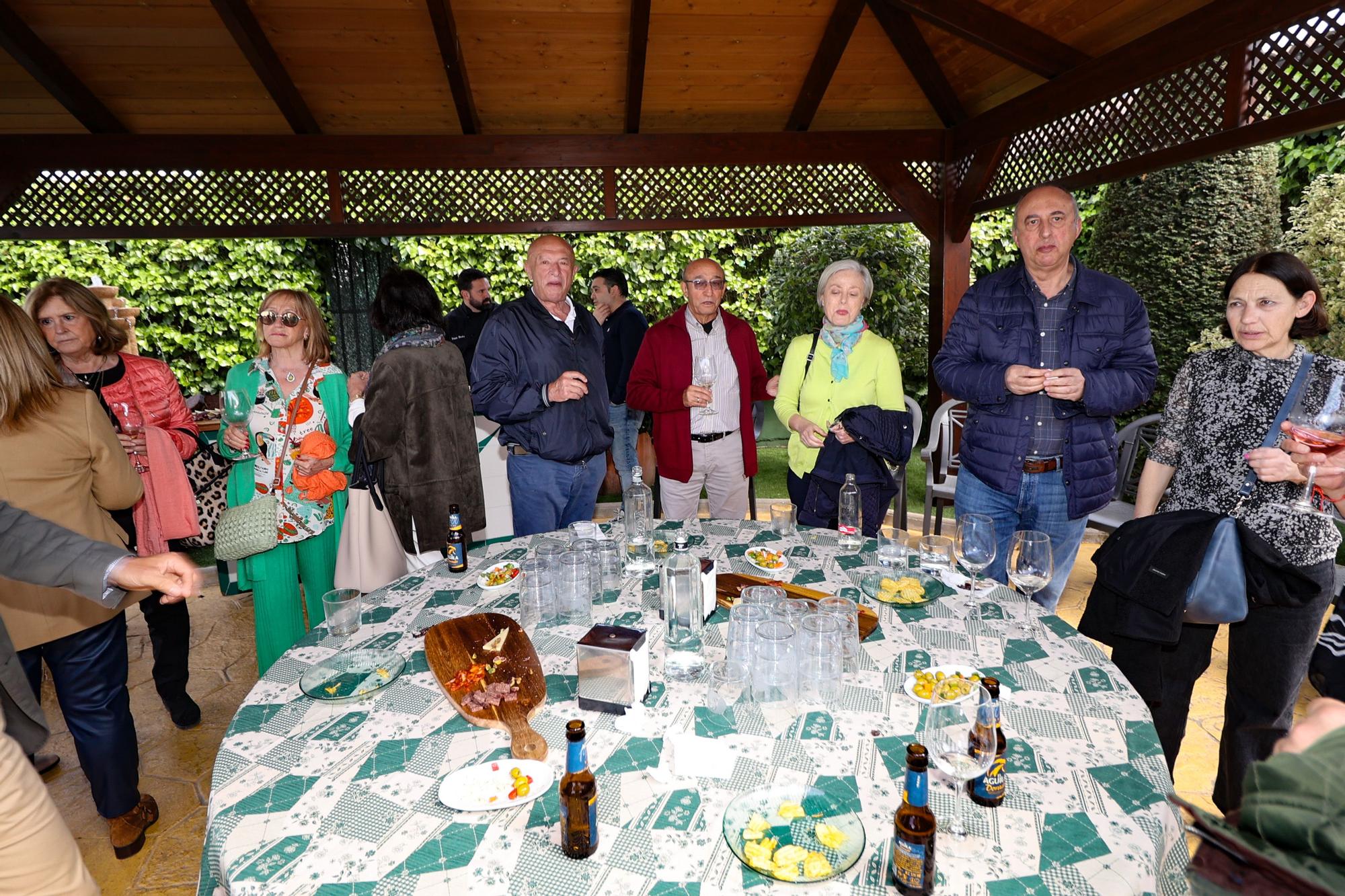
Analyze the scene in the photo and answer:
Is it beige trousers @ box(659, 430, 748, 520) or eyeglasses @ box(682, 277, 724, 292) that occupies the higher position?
eyeglasses @ box(682, 277, 724, 292)

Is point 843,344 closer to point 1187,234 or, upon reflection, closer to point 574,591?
point 574,591

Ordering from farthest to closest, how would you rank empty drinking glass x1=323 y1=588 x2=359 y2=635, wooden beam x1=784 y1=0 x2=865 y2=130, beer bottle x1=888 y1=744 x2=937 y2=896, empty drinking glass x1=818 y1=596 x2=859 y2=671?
1. wooden beam x1=784 y1=0 x2=865 y2=130
2. empty drinking glass x1=323 y1=588 x2=359 y2=635
3. empty drinking glass x1=818 y1=596 x2=859 y2=671
4. beer bottle x1=888 y1=744 x2=937 y2=896

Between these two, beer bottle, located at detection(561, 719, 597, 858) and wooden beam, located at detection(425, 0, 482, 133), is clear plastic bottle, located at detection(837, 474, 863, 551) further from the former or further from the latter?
wooden beam, located at detection(425, 0, 482, 133)

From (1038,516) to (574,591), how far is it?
6.01 feet

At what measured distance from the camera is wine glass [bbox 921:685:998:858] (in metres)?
1.22

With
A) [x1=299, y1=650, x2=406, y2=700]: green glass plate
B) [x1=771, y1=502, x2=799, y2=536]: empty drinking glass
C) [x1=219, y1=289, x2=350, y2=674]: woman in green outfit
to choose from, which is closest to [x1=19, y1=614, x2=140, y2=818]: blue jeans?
[x1=219, y1=289, x2=350, y2=674]: woman in green outfit

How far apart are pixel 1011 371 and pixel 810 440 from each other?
85cm

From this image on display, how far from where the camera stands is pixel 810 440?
320 centimetres

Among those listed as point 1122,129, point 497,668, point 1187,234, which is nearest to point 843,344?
point 497,668

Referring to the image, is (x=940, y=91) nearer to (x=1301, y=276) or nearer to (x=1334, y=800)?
(x=1301, y=276)

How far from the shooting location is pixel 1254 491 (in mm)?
2303

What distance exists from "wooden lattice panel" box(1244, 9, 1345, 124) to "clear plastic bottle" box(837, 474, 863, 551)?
2870 mm

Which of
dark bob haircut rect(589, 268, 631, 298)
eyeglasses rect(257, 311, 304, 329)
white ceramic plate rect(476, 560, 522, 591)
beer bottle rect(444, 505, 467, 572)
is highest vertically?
dark bob haircut rect(589, 268, 631, 298)

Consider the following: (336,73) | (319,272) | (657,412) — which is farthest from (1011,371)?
(319,272)
